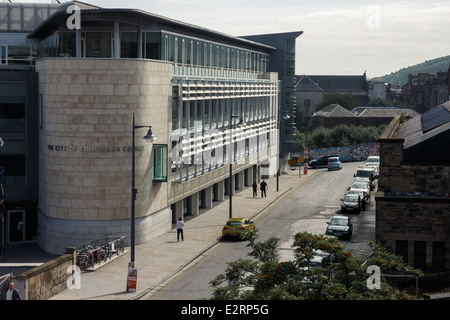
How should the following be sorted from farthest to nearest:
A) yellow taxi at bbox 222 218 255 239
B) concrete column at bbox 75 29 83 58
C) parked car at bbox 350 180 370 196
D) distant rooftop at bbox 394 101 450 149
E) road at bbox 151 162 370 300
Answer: parked car at bbox 350 180 370 196
yellow taxi at bbox 222 218 255 239
concrete column at bbox 75 29 83 58
distant rooftop at bbox 394 101 450 149
road at bbox 151 162 370 300

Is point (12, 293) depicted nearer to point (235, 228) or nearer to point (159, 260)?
point (159, 260)

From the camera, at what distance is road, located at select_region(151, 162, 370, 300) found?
103 feet

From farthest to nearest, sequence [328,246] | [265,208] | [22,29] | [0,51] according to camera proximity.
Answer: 1. [22,29]
2. [265,208]
3. [0,51]
4. [328,246]

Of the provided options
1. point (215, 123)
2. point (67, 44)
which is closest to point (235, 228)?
point (215, 123)

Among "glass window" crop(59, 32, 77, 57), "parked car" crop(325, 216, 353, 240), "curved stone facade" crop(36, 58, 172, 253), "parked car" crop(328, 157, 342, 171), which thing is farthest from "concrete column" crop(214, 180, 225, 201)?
"parked car" crop(328, 157, 342, 171)

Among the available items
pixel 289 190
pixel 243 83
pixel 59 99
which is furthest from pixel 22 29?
pixel 289 190

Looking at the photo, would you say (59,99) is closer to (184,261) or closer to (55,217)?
(55,217)

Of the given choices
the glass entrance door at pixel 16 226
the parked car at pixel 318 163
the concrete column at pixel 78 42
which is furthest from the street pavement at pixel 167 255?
the parked car at pixel 318 163

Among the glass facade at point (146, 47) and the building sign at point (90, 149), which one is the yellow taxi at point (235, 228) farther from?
the glass facade at point (146, 47)

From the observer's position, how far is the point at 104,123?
3850 cm

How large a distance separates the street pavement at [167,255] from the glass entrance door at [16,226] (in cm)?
854

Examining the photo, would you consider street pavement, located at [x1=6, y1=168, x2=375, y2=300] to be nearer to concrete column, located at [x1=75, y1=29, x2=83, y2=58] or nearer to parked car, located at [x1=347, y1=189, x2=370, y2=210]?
parked car, located at [x1=347, y1=189, x2=370, y2=210]
